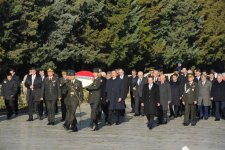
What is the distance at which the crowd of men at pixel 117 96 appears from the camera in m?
19.4

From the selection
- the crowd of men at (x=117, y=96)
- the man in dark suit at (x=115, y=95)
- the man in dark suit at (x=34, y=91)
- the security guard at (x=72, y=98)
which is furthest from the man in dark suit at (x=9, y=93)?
the security guard at (x=72, y=98)

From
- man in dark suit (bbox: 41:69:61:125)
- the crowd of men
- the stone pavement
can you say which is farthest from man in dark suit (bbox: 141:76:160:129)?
man in dark suit (bbox: 41:69:61:125)

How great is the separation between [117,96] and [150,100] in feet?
6.59

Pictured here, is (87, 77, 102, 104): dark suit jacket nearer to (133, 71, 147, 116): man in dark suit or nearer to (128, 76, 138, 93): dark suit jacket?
(133, 71, 147, 116): man in dark suit

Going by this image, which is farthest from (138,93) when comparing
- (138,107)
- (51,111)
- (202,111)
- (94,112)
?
(94,112)

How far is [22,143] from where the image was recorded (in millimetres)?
16125

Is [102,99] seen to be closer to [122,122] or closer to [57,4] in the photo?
[122,122]

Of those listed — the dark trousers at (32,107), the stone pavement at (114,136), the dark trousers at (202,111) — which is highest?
the dark trousers at (32,107)

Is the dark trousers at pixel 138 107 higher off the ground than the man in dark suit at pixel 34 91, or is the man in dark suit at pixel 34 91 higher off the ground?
the man in dark suit at pixel 34 91

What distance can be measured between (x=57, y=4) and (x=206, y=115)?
24.0 m

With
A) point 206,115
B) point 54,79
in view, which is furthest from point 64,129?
point 206,115

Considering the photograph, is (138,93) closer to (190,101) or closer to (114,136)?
(190,101)

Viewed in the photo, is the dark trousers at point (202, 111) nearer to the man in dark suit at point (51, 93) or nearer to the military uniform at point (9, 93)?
the man in dark suit at point (51, 93)

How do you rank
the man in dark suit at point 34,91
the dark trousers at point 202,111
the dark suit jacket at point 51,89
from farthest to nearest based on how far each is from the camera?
the dark trousers at point 202,111, the man in dark suit at point 34,91, the dark suit jacket at point 51,89
